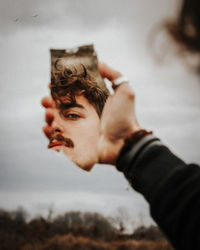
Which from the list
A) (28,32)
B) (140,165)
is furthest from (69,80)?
(140,165)

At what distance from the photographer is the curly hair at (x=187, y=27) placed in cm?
112

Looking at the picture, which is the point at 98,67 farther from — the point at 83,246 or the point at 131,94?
the point at 83,246

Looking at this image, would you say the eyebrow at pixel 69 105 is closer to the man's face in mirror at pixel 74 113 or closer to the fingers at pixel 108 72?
the man's face in mirror at pixel 74 113

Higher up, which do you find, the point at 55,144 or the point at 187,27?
the point at 187,27

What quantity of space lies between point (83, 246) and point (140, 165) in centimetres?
67

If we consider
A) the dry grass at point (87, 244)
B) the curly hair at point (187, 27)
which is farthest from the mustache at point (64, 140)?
the curly hair at point (187, 27)

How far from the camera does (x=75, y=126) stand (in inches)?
43.9

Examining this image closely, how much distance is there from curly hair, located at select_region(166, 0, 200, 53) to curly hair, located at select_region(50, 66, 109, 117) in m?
0.37

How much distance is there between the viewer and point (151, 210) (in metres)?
0.63

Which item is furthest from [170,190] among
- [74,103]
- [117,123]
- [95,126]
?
[74,103]

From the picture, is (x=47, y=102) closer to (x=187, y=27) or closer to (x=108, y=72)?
(x=108, y=72)

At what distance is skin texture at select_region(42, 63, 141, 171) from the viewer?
892 millimetres

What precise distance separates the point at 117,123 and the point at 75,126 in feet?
0.88

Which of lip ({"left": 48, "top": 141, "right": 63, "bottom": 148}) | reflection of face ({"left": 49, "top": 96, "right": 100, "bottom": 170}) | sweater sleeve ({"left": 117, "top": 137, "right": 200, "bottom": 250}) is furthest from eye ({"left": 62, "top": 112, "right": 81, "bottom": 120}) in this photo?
sweater sleeve ({"left": 117, "top": 137, "right": 200, "bottom": 250})
